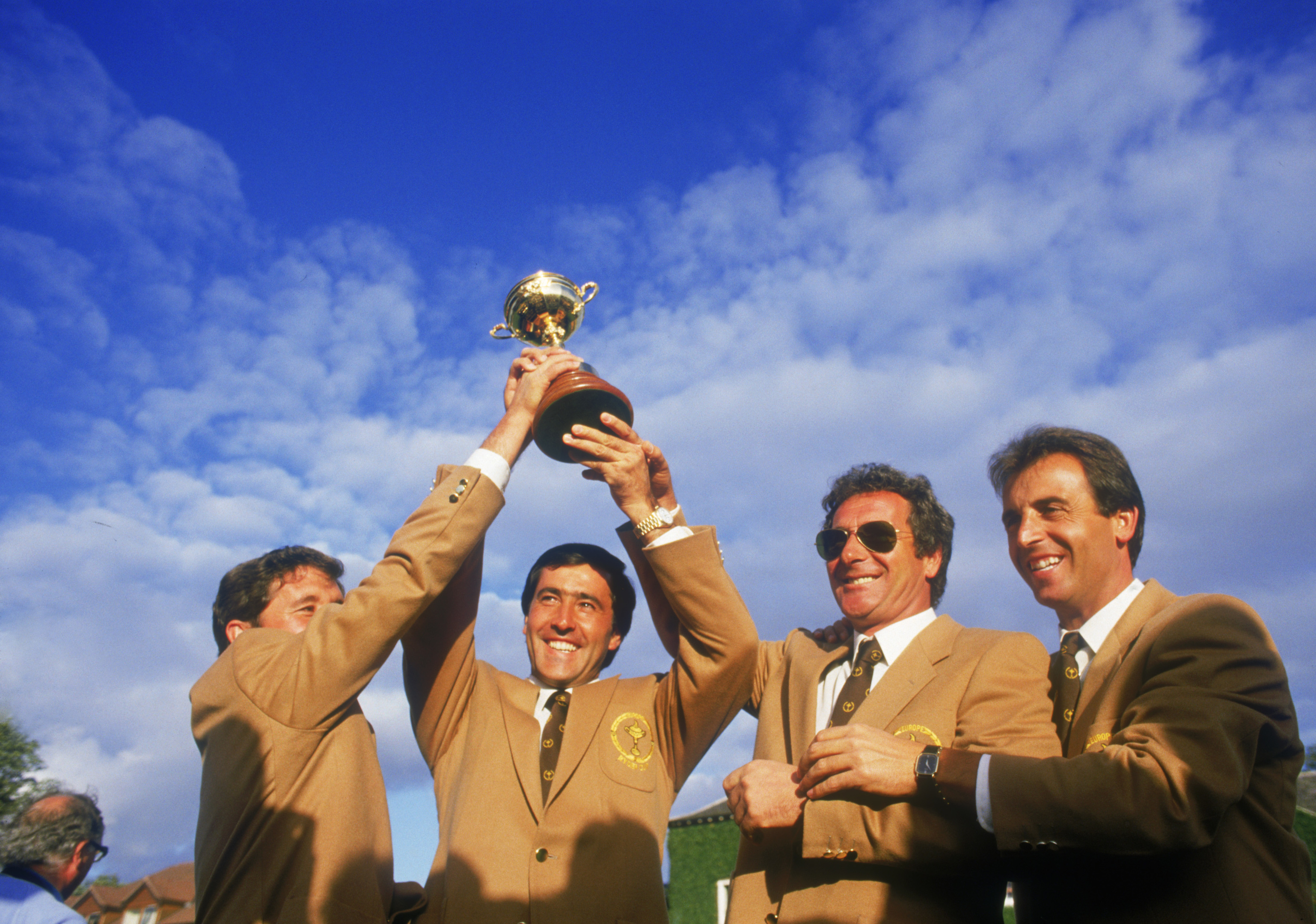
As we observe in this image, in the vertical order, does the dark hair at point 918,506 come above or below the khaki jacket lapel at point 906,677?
above

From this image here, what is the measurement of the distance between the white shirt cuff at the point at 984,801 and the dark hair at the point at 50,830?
18.6 ft

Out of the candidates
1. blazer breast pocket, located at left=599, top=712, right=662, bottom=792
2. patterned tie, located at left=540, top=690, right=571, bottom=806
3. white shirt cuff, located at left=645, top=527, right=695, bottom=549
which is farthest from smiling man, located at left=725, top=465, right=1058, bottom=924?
patterned tie, located at left=540, top=690, right=571, bottom=806

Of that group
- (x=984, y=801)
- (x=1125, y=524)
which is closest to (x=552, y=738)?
(x=984, y=801)

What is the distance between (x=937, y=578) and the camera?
13.6 feet

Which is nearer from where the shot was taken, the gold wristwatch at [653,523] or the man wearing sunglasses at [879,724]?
the man wearing sunglasses at [879,724]

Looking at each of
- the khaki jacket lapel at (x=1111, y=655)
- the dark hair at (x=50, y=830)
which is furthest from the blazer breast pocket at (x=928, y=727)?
the dark hair at (x=50, y=830)

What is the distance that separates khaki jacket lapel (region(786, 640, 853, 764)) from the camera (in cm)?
339

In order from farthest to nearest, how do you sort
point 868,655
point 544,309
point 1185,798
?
point 544,309
point 868,655
point 1185,798

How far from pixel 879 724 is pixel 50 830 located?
5.35 metres

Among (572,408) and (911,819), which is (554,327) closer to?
(572,408)

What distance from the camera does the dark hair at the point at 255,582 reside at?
3.99 m

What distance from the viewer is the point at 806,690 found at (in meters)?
3.56

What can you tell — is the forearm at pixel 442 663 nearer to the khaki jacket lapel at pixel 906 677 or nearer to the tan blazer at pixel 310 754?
the tan blazer at pixel 310 754

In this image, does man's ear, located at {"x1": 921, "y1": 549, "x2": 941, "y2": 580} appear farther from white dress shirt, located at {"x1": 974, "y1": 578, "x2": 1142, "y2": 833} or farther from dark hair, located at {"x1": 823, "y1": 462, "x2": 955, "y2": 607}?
white dress shirt, located at {"x1": 974, "y1": 578, "x2": 1142, "y2": 833}
